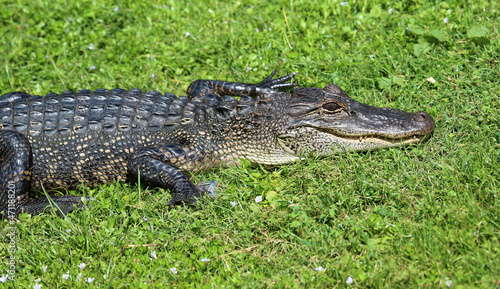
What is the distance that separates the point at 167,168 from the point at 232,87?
1.58 m

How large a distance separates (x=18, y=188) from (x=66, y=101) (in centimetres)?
103

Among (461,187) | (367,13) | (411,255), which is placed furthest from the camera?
(367,13)

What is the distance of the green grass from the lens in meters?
3.58

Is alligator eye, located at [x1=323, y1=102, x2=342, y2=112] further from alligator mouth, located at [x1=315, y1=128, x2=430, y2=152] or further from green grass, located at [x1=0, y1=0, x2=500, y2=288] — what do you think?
green grass, located at [x1=0, y1=0, x2=500, y2=288]

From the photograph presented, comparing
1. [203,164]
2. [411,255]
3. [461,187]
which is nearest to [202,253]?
[203,164]

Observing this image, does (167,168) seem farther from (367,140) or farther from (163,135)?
(367,140)

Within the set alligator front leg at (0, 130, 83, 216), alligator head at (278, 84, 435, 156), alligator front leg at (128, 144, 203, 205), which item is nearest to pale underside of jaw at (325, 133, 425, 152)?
alligator head at (278, 84, 435, 156)

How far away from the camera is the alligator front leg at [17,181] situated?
15.4 feet

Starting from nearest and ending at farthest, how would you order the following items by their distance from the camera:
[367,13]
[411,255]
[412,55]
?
1. [411,255]
2. [412,55]
3. [367,13]

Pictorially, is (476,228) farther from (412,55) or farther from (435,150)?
(412,55)

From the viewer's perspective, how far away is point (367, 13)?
249 inches

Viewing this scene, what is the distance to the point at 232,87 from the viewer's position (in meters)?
5.80

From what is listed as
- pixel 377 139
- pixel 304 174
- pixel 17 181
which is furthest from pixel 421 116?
pixel 17 181

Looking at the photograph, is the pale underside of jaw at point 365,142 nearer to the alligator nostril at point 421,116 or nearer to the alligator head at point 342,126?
the alligator head at point 342,126
